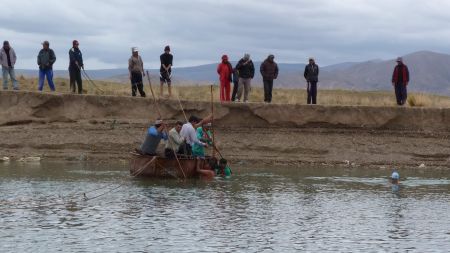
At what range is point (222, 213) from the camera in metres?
20.3

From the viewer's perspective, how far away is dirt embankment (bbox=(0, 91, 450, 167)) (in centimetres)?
3216

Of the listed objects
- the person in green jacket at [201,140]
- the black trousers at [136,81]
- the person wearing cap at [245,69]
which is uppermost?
the person wearing cap at [245,69]

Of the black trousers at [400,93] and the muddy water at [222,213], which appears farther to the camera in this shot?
the black trousers at [400,93]

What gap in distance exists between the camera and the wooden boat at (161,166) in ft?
85.1

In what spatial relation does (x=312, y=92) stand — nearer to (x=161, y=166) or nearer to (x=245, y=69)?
(x=245, y=69)

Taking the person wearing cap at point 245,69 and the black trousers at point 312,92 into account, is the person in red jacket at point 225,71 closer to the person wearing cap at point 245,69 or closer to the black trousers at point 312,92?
the person wearing cap at point 245,69

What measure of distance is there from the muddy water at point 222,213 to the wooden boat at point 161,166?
331 mm

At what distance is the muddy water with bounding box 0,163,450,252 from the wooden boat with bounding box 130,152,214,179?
331 mm

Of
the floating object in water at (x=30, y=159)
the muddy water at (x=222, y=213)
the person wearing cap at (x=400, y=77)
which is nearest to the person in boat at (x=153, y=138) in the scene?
the muddy water at (x=222, y=213)

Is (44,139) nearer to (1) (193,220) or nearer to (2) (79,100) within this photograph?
(2) (79,100)

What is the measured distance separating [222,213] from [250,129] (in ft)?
45.9

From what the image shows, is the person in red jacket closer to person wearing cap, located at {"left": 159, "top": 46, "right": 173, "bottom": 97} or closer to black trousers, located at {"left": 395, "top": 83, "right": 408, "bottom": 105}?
person wearing cap, located at {"left": 159, "top": 46, "right": 173, "bottom": 97}

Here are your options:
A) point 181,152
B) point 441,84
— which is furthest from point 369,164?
point 441,84

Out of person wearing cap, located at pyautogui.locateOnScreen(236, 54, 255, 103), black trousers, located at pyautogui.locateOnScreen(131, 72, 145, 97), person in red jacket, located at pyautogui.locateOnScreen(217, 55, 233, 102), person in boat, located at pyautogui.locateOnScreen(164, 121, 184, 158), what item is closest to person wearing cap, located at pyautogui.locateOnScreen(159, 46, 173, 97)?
black trousers, located at pyautogui.locateOnScreen(131, 72, 145, 97)
